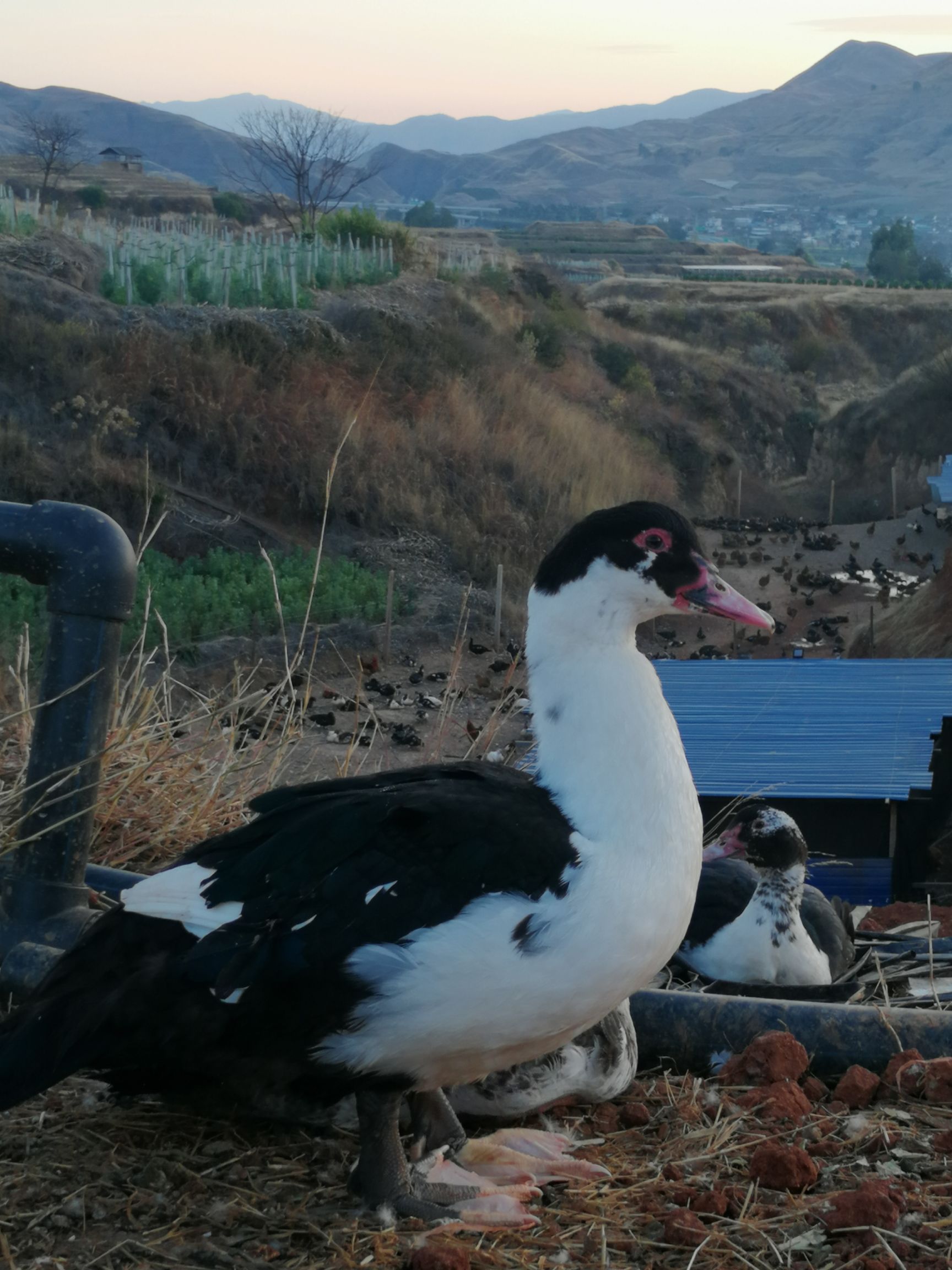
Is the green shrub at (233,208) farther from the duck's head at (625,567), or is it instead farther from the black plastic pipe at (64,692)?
the duck's head at (625,567)

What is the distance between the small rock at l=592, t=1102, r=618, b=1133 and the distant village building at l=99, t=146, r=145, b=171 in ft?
325

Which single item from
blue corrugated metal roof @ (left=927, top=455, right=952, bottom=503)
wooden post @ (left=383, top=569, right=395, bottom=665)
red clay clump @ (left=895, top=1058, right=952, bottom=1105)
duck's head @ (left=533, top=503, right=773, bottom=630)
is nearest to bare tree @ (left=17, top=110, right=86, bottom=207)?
blue corrugated metal roof @ (left=927, top=455, right=952, bottom=503)

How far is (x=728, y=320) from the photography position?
55938 mm

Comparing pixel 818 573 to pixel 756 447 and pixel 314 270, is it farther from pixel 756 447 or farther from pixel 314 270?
pixel 756 447

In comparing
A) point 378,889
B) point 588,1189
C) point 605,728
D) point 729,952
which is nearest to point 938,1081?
point 588,1189

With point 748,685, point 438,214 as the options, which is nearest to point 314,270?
point 748,685

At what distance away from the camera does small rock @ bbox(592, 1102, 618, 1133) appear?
11.7 feet

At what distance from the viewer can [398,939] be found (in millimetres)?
2926

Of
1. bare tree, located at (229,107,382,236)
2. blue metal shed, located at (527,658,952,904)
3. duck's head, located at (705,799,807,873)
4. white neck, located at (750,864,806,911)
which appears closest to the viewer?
white neck, located at (750,864,806,911)

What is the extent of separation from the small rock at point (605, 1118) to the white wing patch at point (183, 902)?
119 cm

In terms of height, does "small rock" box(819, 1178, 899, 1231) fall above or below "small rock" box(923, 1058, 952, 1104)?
above

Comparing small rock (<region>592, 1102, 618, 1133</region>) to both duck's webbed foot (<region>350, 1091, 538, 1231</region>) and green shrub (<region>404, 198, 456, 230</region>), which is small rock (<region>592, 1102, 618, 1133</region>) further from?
green shrub (<region>404, 198, 456, 230</region>)

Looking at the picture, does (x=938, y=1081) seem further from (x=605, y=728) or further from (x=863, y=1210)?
(x=605, y=728)

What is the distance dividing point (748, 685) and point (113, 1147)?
8.99 m
